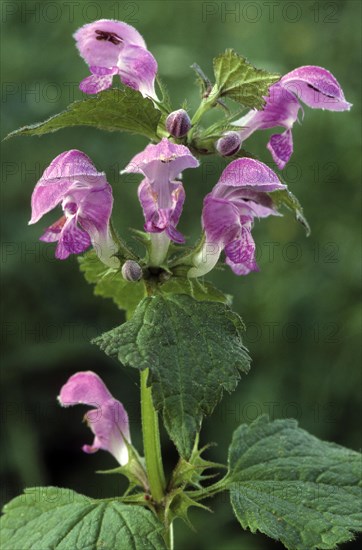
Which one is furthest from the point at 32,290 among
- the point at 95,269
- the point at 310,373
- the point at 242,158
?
the point at 242,158

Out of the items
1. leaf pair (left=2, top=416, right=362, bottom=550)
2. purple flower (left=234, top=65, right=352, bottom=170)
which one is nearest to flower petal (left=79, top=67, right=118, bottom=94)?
purple flower (left=234, top=65, right=352, bottom=170)

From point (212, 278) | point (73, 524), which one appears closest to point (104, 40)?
point (73, 524)

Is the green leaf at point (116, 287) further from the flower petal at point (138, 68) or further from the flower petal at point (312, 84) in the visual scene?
the flower petal at point (312, 84)

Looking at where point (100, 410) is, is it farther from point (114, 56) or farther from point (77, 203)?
point (114, 56)

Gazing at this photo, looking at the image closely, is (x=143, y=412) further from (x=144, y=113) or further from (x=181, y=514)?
(x=144, y=113)

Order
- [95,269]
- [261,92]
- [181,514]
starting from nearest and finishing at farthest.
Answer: [261,92], [181,514], [95,269]

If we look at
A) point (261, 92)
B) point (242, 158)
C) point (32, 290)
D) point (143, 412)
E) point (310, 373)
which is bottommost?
point (310, 373)
